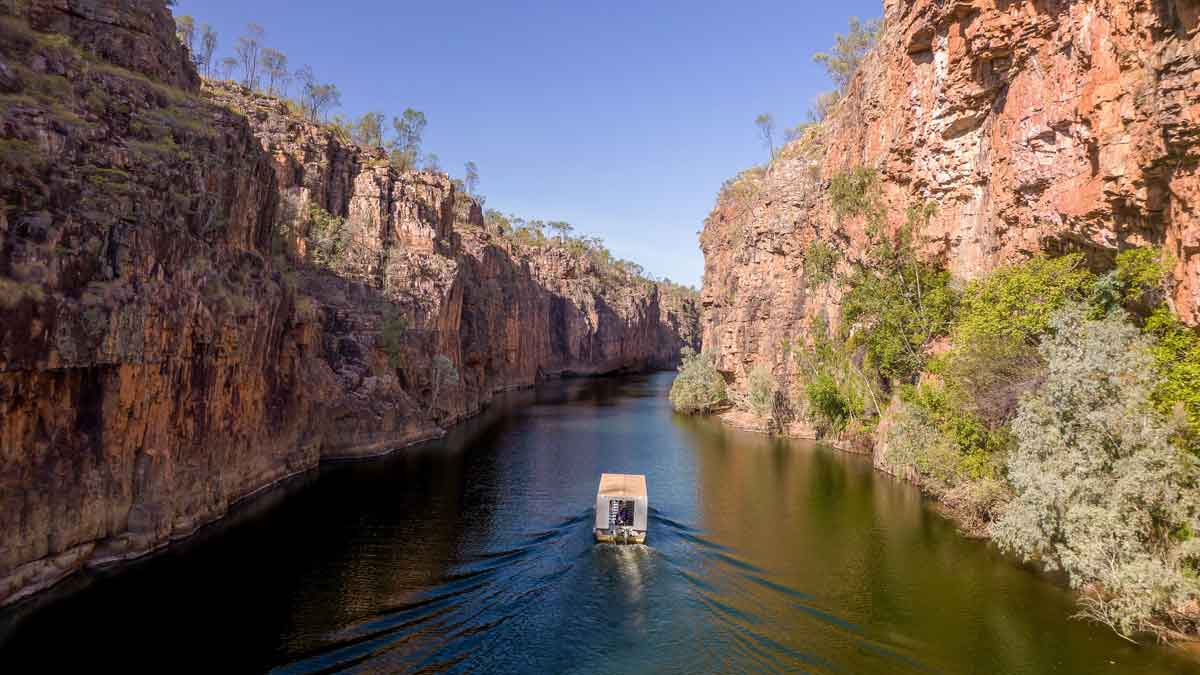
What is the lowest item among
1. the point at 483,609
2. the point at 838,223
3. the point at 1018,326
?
the point at 483,609

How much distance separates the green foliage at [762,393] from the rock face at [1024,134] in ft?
7.40

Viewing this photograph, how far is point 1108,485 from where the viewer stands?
61.7 ft

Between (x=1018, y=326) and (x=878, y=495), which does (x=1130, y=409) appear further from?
(x=878, y=495)

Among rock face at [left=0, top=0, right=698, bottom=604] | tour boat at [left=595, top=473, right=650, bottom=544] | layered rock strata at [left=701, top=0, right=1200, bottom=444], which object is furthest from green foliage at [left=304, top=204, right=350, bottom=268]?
layered rock strata at [left=701, top=0, right=1200, bottom=444]

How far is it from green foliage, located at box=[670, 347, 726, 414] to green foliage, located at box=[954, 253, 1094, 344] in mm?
49573

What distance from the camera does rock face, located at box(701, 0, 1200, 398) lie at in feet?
63.5

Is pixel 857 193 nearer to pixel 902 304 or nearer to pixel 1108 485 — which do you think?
pixel 902 304

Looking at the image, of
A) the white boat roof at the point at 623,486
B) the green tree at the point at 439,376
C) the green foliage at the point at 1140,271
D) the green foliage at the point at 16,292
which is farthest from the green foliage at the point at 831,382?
the green foliage at the point at 16,292

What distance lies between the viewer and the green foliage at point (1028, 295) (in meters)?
25.3

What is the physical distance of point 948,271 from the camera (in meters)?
39.6

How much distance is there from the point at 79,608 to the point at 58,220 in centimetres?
1300

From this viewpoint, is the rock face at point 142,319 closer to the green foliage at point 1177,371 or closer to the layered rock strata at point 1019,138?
the green foliage at point 1177,371

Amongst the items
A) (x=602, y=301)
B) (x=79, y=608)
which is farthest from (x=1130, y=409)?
(x=602, y=301)

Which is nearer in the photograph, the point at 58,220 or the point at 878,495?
the point at 58,220
